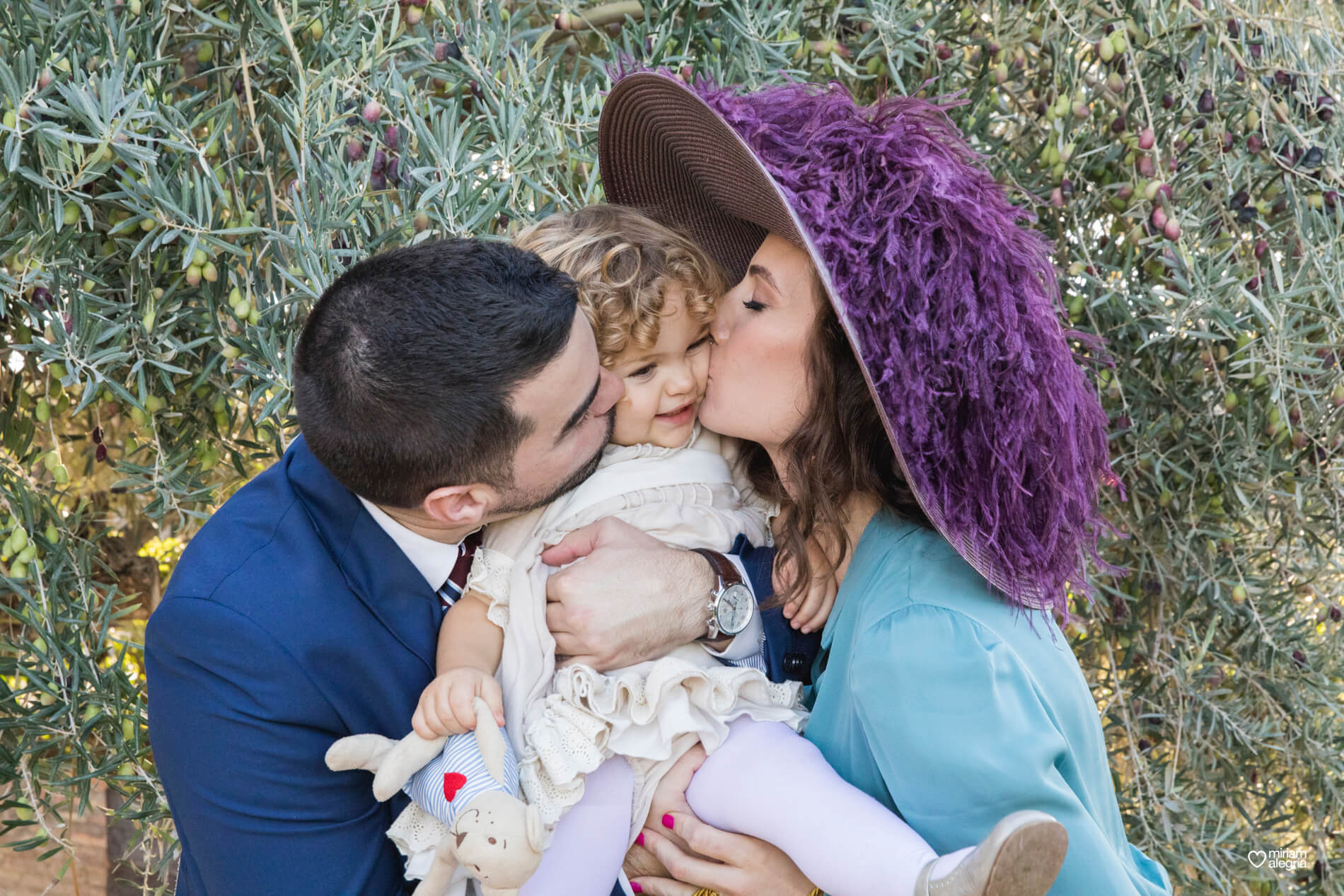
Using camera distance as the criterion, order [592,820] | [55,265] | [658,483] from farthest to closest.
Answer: [658,483] → [55,265] → [592,820]

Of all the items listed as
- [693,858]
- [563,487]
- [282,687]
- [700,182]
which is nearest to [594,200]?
[700,182]

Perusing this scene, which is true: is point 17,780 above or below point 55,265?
below

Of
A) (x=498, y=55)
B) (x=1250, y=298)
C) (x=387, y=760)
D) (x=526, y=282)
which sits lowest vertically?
(x=387, y=760)

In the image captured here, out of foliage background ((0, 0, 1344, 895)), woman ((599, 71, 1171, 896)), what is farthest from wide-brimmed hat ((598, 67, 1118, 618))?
foliage background ((0, 0, 1344, 895))

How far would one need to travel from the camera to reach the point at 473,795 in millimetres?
1357

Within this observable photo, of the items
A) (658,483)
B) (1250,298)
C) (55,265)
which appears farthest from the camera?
(1250,298)

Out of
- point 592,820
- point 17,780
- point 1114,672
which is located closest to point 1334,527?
point 1114,672

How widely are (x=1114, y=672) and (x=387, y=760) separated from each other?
1.73 meters

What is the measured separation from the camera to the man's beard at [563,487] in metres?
1.63

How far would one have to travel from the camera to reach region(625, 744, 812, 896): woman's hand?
5.08 feet

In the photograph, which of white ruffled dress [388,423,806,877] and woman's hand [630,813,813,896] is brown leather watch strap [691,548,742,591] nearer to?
white ruffled dress [388,423,806,877]

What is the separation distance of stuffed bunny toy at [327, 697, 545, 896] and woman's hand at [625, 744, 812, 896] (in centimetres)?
31

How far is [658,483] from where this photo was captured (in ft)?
6.01

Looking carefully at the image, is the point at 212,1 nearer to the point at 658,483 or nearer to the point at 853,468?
the point at 658,483
